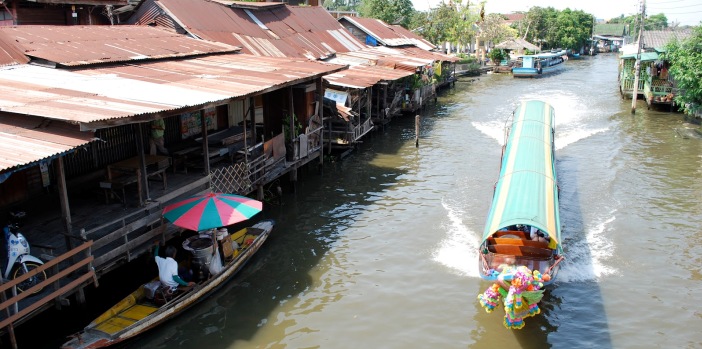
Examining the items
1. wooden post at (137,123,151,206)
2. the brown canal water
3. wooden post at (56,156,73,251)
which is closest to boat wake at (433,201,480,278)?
the brown canal water

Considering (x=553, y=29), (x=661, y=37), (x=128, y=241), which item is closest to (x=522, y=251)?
(x=128, y=241)

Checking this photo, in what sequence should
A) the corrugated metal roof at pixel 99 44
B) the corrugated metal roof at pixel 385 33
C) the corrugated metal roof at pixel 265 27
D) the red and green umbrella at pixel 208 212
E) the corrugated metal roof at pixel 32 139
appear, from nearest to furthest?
the corrugated metal roof at pixel 32 139 → the red and green umbrella at pixel 208 212 → the corrugated metal roof at pixel 99 44 → the corrugated metal roof at pixel 265 27 → the corrugated metal roof at pixel 385 33

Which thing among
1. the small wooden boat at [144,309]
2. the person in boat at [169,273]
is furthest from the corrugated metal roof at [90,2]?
the person in boat at [169,273]

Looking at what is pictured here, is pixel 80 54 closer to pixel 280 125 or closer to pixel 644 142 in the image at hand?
pixel 280 125

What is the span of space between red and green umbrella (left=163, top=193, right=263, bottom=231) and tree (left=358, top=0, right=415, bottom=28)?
161ft

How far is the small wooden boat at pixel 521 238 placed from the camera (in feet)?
35.2

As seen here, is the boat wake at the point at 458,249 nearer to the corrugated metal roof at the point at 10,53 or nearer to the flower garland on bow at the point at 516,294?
the flower garland on bow at the point at 516,294

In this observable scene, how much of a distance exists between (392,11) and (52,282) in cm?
5347

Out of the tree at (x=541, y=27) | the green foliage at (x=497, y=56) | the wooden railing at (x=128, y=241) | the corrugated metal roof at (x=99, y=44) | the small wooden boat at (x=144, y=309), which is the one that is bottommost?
the small wooden boat at (x=144, y=309)

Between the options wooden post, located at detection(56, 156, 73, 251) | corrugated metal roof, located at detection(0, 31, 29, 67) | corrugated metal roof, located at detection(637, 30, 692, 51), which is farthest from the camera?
corrugated metal roof, located at detection(637, 30, 692, 51)

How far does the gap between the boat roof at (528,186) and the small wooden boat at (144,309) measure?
19.4ft

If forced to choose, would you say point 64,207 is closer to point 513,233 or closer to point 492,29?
point 513,233

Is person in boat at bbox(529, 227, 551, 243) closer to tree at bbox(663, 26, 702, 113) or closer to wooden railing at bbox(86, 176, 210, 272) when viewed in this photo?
wooden railing at bbox(86, 176, 210, 272)

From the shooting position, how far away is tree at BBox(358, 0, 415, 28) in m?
58.6
